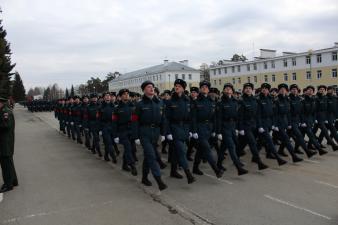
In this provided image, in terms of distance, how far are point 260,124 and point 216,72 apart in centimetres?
7345

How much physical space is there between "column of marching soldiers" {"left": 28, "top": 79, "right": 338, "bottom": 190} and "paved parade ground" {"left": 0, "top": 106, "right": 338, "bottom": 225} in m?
0.34

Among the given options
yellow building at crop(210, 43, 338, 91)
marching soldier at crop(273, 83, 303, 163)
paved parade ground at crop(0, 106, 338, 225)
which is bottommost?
paved parade ground at crop(0, 106, 338, 225)

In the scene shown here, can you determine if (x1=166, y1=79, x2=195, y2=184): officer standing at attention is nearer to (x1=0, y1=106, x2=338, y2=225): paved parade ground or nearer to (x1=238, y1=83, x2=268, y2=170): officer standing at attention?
(x1=0, y1=106, x2=338, y2=225): paved parade ground

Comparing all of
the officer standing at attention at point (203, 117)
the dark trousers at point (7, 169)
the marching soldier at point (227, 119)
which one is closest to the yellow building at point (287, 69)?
the marching soldier at point (227, 119)

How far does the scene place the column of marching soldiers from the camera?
23.4 feet

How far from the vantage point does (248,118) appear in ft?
28.1

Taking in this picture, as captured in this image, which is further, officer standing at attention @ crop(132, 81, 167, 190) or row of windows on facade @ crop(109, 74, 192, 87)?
row of windows on facade @ crop(109, 74, 192, 87)

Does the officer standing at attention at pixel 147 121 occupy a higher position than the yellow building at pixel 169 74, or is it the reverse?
the yellow building at pixel 169 74

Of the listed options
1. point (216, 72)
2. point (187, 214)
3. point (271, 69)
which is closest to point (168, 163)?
point (187, 214)

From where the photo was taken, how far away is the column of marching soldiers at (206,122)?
714 centimetres

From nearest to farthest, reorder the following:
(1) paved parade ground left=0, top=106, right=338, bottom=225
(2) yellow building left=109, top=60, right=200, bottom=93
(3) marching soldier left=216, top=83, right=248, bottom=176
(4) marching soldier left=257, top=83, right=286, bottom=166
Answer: (1) paved parade ground left=0, top=106, right=338, bottom=225 < (3) marching soldier left=216, top=83, right=248, bottom=176 < (4) marching soldier left=257, top=83, right=286, bottom=166 < (2) yellow building left=109, top=60, right=200, bottom=93

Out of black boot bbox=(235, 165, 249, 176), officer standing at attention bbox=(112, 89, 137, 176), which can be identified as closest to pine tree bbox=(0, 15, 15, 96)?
officer standing at attention bbox=(112, 89, 137, 176)

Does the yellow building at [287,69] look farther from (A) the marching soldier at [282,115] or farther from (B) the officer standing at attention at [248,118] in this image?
(B) the officer standing at attention at [248,118]

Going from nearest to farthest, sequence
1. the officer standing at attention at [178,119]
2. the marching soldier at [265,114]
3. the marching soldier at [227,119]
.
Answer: the officer standing at attention at [178,119] < the marching soldier at [227,119] < the marching soldier at [265,114]
